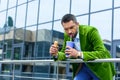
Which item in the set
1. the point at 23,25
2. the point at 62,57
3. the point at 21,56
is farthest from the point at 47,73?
the point at 62,57

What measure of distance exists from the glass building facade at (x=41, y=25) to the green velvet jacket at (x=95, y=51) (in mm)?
10348

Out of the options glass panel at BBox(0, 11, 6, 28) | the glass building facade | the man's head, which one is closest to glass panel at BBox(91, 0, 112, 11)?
the glass building facade

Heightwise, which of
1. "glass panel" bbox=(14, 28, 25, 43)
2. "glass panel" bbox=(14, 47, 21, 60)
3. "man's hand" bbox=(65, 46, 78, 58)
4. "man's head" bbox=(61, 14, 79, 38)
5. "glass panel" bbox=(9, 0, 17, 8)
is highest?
"glass panel" bbox=(9, 0, 17, 8)

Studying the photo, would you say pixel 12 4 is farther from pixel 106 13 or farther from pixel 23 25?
pixel 106 13

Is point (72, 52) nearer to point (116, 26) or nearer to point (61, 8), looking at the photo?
point (116, 26)

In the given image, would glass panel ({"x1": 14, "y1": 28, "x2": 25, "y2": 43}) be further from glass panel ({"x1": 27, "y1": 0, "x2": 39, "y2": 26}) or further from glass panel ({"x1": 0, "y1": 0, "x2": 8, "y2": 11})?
glass panel ({"x1": 0, "y1": 0, "x2": 8, "y2": 11})

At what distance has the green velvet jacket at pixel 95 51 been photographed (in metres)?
3.04

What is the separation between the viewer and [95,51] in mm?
3027

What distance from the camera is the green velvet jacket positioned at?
304 centimetres

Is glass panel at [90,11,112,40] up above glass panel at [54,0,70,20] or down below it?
below

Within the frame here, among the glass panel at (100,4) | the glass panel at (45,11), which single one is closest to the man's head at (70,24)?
the glass panel at (100,4)

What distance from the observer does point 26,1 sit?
846 inches

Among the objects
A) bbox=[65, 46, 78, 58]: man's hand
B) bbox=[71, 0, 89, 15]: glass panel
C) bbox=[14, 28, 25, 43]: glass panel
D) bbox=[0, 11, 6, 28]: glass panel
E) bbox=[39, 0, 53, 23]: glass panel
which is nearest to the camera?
bbox=[65, 46, 78, 58]: man's hand

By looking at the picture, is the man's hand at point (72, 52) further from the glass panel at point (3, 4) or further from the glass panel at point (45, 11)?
the glass panel at point (3, 4)
